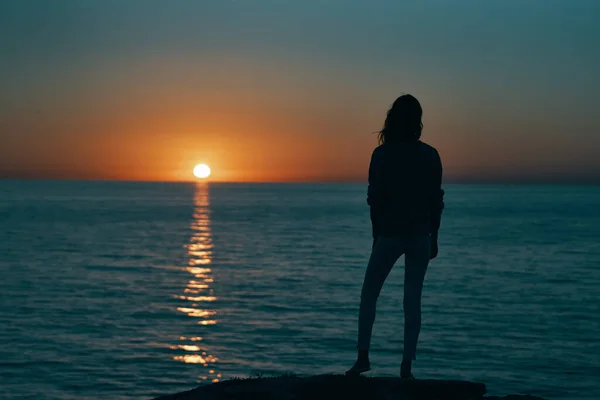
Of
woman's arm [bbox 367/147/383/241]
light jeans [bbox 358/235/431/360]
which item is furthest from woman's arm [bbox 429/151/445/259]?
woman's arm [bbox 367/147/383/241]

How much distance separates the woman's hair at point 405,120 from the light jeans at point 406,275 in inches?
38.9

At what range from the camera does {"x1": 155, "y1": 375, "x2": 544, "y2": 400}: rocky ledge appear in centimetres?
674

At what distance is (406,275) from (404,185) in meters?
0.97

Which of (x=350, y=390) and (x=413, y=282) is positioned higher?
(x=413, y=282)

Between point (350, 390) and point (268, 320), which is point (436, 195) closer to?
point (350, 390)

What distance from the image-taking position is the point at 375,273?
23.5ft

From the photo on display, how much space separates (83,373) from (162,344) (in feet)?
14.7

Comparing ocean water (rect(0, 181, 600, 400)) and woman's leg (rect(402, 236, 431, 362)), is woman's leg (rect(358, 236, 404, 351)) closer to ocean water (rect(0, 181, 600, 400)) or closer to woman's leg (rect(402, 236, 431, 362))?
woman's leg (rect(402, 236, 431, 362))

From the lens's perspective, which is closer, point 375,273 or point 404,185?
point 404,185

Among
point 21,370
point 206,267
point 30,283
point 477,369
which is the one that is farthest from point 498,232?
point 21,370

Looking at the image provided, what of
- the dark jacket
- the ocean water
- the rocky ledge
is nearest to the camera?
the rocky ledge

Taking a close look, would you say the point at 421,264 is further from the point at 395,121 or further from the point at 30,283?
the point at 30,283

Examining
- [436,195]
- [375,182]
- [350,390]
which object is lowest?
[350,390]

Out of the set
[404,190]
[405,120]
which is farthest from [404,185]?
[405,120]
